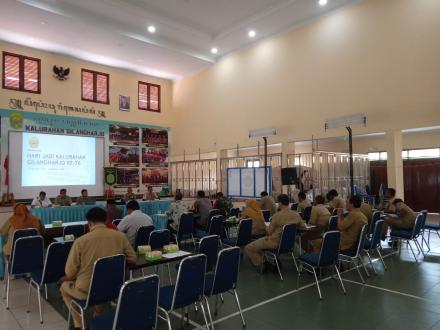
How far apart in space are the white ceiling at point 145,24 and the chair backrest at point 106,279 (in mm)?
8157

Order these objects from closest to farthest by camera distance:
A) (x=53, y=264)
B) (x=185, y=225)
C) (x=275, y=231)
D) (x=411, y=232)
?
(x=53, y=264), (x=275, y=231), (x=411, y=232), (x=185, y=225)

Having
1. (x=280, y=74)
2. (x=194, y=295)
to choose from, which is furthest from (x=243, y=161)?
(x=194, y=295)

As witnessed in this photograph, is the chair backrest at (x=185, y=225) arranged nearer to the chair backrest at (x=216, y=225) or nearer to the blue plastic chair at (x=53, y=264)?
the chair backrest at (x=216, y=225)

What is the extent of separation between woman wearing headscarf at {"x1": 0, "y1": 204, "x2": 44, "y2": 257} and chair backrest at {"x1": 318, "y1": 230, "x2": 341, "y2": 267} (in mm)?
4023

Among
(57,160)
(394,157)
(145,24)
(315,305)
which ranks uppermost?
(145,24)

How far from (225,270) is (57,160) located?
345 inches

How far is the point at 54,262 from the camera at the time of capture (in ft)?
11.5

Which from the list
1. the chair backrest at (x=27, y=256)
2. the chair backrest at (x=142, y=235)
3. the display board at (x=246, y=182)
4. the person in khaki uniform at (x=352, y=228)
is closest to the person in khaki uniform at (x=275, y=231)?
the person in khaki uniform at (x=352, y=228)

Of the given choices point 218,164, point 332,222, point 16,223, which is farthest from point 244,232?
point 218,164

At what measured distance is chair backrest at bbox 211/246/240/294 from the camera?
2.98 meters

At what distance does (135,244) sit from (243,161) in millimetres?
8615

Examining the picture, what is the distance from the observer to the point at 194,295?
280 cm

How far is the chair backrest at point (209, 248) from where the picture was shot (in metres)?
3.70

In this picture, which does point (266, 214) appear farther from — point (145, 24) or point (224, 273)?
point (145, 24)
